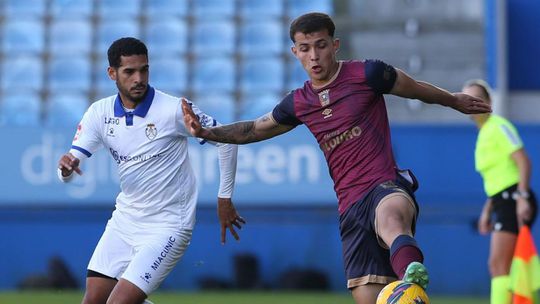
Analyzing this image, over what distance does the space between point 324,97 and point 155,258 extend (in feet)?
4.82

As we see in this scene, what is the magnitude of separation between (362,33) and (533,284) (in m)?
7.56

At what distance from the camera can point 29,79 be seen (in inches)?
720

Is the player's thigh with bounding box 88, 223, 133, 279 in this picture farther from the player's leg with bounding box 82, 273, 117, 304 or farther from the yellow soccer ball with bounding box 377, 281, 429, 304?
the yellow soccer ball with bounding box 377, 281, 429, 304

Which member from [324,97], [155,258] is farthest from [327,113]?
[155,258]

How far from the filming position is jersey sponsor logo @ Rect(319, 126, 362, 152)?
6.77 metres

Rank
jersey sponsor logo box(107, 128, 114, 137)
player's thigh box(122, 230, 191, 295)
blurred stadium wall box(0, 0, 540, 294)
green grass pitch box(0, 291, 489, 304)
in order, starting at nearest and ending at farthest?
player's thigh box(122, 230, 191, 295), jersey sponsor logo box(107, 128, 114, 137), green grass pitch box(0, 291, 489, 304), blurred stadium wall box(0, 0, 540, 294)

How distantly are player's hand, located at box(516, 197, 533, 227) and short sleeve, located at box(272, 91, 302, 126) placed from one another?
3.58 m

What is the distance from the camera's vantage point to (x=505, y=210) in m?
10.3

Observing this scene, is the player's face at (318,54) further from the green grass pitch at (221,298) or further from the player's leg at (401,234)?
the green grass pitch at (221,298)

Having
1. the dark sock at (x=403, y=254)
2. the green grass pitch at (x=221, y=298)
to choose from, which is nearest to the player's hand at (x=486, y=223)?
the green grass pitch at (x=221, y=298)

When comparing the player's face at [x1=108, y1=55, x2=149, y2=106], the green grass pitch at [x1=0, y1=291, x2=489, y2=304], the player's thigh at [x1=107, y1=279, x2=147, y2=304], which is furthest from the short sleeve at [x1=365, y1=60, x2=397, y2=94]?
the green grass pitch at [x1=0, y1=291, x2=489, y2=304]

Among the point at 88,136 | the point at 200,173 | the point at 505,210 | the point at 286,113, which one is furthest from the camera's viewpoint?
the point at 200,173

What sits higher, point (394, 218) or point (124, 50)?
point (124, 50)

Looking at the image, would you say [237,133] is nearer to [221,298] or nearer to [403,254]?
[403,254]
